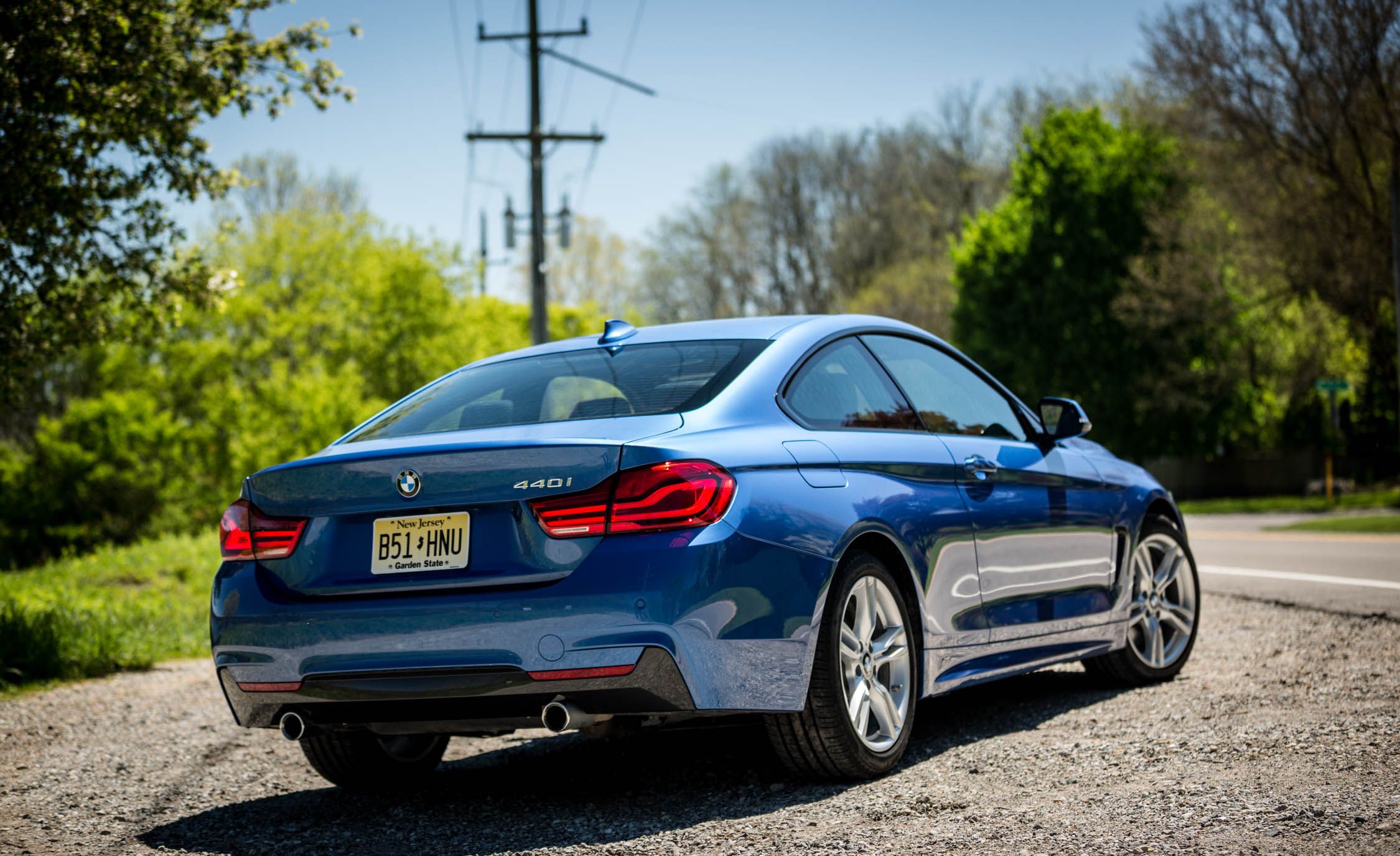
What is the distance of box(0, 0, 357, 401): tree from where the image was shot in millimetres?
9445

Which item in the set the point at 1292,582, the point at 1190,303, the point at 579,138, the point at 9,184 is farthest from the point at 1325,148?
the point at 9,184

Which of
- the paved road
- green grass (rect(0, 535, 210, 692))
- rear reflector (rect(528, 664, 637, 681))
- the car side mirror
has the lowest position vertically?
green grass (rect(0, 535, 210, 692))

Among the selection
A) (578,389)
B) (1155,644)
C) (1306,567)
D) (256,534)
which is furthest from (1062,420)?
(1306,567)

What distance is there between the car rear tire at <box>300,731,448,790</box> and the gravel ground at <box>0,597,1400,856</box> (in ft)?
0.34

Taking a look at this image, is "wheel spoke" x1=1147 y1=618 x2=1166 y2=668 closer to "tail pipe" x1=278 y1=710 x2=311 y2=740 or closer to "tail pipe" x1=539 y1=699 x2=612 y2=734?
"tail pipe" x1=539 y1=699 x2=612 y2=734

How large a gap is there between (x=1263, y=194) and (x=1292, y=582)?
2616cm

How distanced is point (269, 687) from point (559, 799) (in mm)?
1064

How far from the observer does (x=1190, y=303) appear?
130ft

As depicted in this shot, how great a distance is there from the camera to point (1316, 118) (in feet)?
109

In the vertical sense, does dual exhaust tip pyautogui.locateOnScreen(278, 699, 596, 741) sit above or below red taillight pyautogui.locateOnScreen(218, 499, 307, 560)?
below

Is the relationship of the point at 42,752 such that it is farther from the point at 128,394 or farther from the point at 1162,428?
the point at 1162,428

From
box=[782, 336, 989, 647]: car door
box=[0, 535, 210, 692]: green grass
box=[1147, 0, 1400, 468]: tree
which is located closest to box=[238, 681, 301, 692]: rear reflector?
box=[782, 336, 989, 647]: car door

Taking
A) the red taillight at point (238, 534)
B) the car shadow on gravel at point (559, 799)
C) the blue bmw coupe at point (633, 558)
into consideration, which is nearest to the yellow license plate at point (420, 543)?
the blue bmw coupe at point (633, 558)

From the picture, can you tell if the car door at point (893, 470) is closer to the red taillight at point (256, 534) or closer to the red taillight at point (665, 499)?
the red taillight at point (665, 499)
